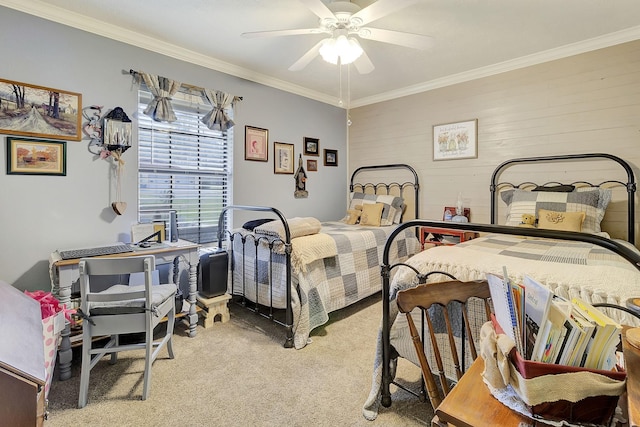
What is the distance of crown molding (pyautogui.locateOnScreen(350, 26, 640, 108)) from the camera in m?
2.75

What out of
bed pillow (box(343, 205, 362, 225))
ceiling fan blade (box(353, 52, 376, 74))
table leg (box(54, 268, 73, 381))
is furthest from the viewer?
bed pillow (box(343, 205, 362, 225))

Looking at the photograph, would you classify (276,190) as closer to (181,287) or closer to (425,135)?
(181,287)

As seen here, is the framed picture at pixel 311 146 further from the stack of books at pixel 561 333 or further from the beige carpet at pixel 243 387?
the stack of books at pixel 561 333

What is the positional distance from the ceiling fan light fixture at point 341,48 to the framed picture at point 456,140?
6.45 feet

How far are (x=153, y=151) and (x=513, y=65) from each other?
3.70 meters

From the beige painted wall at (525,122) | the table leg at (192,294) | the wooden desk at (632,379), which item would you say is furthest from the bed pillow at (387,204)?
the wooden desk at (632,379)

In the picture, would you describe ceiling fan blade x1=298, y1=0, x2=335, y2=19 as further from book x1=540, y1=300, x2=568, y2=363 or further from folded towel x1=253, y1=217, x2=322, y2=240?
book x1=540, y1=300, x2=568, y2=363

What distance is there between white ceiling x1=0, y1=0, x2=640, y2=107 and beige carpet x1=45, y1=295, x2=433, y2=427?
243cm

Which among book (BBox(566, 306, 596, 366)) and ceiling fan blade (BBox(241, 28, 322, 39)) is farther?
ceiling fan blade (BBox(241, 28, 322, 39))

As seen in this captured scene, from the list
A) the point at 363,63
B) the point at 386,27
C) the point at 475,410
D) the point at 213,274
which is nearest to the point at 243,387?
the point at 213,274

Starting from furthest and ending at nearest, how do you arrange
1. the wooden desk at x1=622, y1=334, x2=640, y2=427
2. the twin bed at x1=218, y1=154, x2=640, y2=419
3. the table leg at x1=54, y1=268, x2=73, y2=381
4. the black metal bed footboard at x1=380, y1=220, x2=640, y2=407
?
the table leg at x1=54, y1=268, x2=73, y2=381, the twin bed at x1=218, y1=154, x2=640, y2=419, the black metal bed footboard at x1=380, y1=220, x2=640, y2=407, the wooden desk at x1=622, y1=334, x2=640, y2=427

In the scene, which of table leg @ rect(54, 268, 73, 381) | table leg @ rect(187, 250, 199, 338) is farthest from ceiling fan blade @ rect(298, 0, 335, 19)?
table leg @ rect(54, 268, 73, 381)

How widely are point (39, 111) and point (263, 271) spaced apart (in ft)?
6.68

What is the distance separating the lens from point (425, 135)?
4.02m
